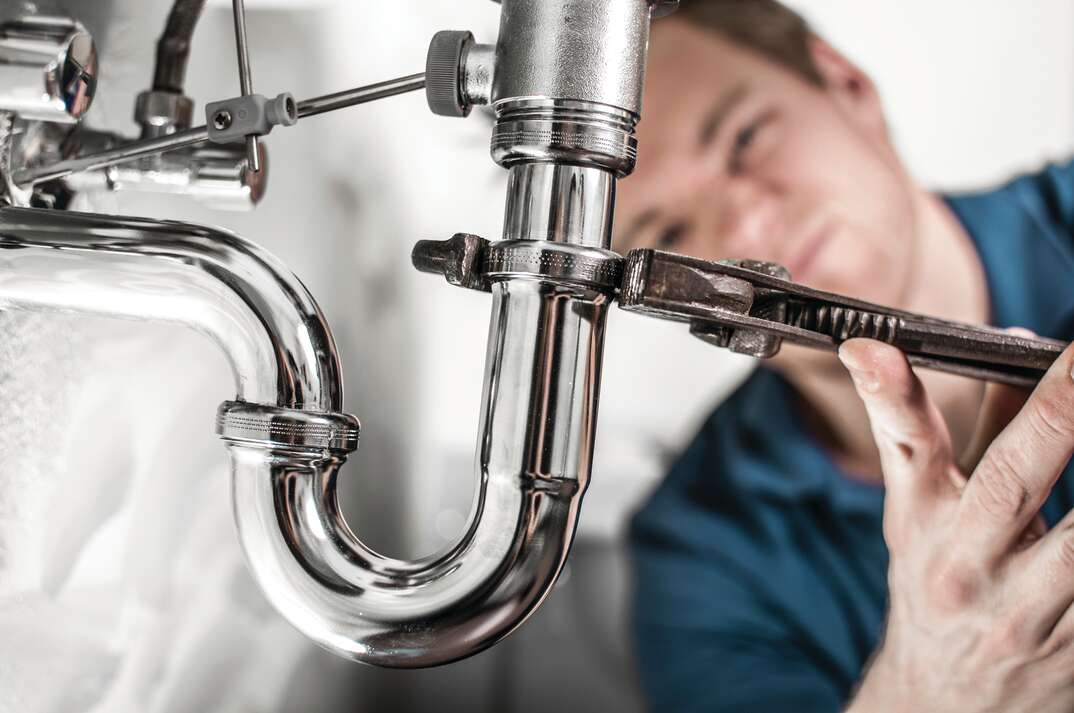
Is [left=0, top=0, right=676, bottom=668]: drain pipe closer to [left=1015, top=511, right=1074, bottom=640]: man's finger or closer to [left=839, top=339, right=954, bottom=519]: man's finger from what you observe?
[left=839, top=339, right=954, bottom=519]: man's finger

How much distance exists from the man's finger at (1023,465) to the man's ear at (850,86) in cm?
70

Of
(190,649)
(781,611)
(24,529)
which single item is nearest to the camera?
(24,529)

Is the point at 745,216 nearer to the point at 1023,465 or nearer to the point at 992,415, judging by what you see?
the point at 992,415

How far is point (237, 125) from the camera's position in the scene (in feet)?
1.19

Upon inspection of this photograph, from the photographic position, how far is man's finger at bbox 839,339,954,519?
0.39 m

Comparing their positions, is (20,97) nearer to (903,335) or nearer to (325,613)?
(325,613)

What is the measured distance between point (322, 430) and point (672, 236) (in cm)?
75

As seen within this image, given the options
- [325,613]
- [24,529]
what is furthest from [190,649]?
[325,613]

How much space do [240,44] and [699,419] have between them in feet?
2.54

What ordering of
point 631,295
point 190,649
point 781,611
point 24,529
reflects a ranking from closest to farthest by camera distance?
point 631,295
point 24,529
point 190,649
point 781,611

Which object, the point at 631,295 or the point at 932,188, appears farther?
the point at 932,188

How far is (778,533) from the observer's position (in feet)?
3.40

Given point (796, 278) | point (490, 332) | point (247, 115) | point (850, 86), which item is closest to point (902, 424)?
point (490, 332)

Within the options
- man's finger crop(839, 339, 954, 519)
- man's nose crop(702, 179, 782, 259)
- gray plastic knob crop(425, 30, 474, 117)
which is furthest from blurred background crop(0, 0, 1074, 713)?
man's finger crop(839, 339, 954, 519)
